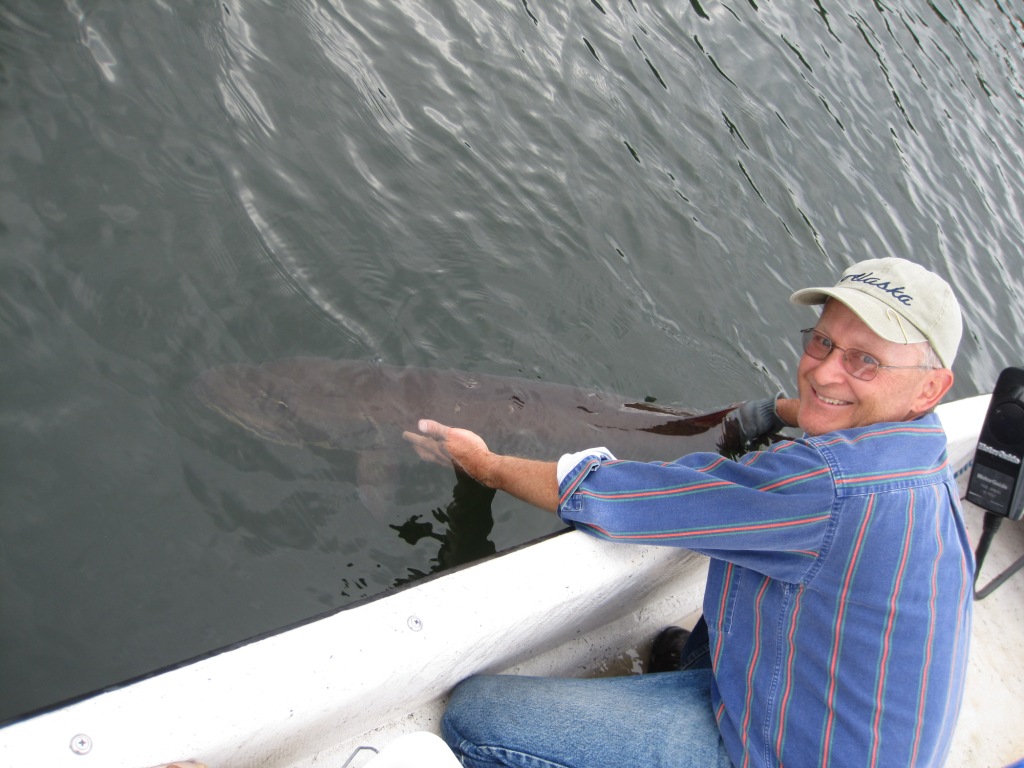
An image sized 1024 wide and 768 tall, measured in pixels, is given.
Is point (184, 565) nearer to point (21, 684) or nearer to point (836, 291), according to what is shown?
point (21, 684)

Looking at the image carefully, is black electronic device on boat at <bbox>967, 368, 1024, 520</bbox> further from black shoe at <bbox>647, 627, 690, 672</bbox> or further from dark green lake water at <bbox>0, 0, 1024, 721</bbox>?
dark green lake water at <bbox>0, 0, 1024, 721</bbox>

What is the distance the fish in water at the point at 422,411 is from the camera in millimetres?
4539

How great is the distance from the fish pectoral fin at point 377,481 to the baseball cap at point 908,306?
2.53 m

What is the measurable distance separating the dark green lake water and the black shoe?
3.51 feet

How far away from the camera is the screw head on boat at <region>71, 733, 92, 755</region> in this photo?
2.23 metres

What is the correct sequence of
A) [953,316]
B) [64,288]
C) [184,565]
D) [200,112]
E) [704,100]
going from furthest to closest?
[704,100]
[200,112]
[64,288]
[184,565]
[953,316]

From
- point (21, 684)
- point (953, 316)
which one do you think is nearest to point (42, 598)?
point (21, 684)

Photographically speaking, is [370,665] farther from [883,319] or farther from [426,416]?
[883,319]

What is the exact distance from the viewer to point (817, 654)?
2.78 meters

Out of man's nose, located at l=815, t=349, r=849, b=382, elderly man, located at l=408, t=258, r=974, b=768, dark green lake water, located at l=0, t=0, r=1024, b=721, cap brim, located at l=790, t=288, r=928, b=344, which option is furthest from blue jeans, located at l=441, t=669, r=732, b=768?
cap brim, located at l=790, t=288, r=928, b=344

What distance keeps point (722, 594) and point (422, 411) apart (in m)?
2.02

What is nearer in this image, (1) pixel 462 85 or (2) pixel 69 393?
(2) pixel 69 393

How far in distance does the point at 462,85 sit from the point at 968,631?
5.41 meters

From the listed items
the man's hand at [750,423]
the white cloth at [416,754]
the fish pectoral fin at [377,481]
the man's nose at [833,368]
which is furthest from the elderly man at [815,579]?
the man's hand at [750,423]
